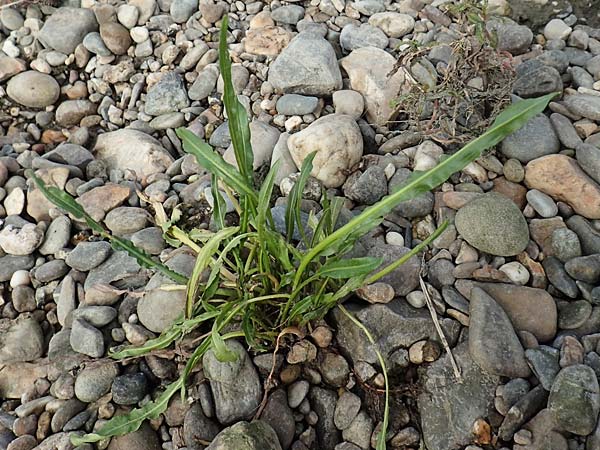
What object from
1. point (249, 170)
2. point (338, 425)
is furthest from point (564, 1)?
point (338, 425)

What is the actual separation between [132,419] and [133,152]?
4.38 feet

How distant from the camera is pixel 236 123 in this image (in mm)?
1548

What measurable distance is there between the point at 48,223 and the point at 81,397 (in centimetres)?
87

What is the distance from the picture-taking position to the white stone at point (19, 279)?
220 cm

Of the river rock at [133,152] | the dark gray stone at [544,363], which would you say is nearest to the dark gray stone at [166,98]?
the river rock at [133,152]

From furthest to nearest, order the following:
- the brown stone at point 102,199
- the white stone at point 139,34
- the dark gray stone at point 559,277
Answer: the white stone at point 139,34 < the brown stone at point 102,199 < the dark gray stone at point 559,277

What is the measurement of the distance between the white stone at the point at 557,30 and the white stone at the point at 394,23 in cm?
68

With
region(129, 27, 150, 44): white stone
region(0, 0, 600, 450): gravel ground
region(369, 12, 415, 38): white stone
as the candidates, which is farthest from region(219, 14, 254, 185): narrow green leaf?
region(129, 27, 150, 44): white stone

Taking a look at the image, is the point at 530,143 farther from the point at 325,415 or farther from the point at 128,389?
the point at 128,389

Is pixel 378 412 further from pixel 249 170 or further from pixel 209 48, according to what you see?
pixel 209 48

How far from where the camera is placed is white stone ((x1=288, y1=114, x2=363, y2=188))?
7.44 feet

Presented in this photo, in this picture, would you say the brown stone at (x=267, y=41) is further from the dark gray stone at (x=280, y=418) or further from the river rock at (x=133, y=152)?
the dark gray stone at (x=280, y=418)

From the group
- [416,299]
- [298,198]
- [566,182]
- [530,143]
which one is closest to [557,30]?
[530,143]

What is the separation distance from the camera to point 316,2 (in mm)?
3166
